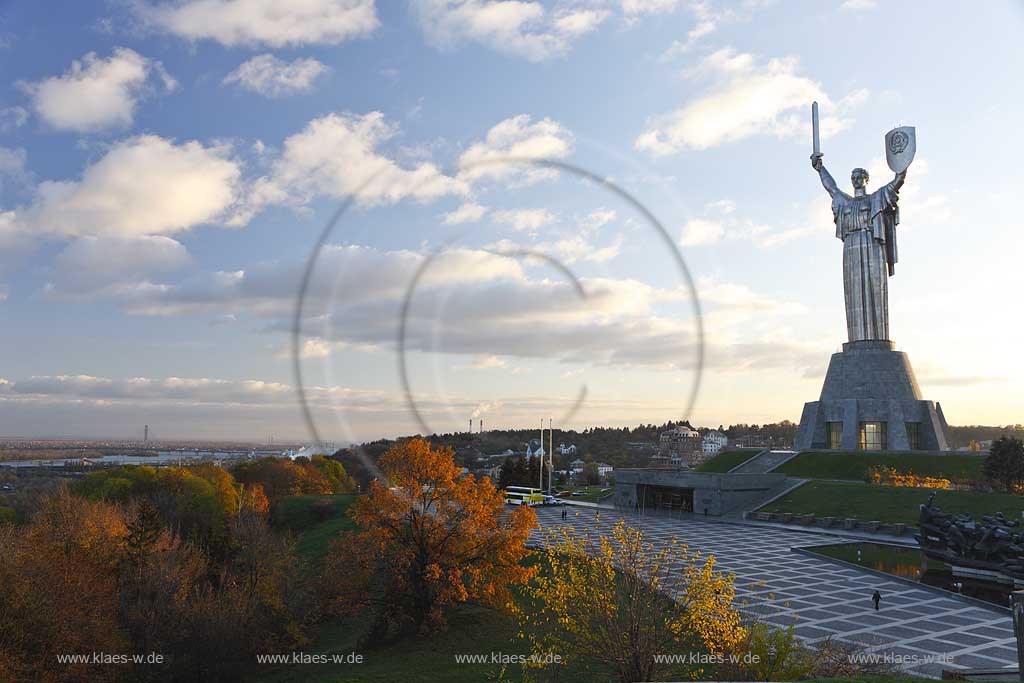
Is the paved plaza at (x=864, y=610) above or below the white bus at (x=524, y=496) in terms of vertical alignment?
above

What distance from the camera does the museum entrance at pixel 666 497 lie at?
57.4 metres

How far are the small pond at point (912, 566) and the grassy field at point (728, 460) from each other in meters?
29.0

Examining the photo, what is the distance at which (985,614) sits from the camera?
79.4ft

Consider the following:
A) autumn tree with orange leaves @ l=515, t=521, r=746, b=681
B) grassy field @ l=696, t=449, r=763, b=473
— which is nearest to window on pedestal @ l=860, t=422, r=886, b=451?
grassy field @ l=696, t=449, r=763, b=473

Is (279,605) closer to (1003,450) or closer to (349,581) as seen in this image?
(349,581)

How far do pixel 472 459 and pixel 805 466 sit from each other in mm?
66572

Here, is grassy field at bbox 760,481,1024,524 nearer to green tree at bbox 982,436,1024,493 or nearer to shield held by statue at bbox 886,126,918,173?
green tree at bbox 982,436,1024,493

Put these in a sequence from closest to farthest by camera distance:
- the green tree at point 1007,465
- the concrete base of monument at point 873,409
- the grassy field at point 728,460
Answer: the green tree at point 1007,465, the concrete base of monument at point 873,409, the grassy field at point 728,460

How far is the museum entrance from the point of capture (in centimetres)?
5744

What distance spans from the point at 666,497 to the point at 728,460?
45.3 feet

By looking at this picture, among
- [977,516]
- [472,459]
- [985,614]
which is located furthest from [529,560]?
[472,459]

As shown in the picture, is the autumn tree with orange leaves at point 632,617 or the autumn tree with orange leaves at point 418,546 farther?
the autumn tree with orange leaves at point 418,546

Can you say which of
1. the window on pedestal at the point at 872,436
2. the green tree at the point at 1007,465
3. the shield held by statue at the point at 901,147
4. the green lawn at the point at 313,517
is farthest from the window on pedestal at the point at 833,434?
the green lawn at the point at 313,517

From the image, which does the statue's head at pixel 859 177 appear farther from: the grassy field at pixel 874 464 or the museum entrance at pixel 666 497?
the museum entrance at pixel 666 497
